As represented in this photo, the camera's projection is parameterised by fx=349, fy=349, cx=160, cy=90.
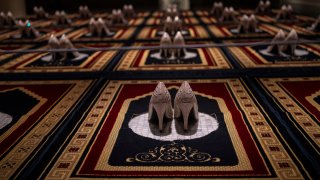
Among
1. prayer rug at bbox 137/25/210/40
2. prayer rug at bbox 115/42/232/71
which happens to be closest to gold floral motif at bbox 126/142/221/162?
prayer rug at bbox 115/42/232/71

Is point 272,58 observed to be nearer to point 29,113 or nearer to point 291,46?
point 291,46

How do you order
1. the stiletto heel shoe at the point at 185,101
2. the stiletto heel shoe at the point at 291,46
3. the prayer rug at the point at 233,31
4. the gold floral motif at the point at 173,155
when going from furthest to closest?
the prayer rug at the point at 233,31 → the stiletto heel shoe at the point at 291,46 → the stiletto heel shoe at the point at 185,101 → the gold floral motif at the point at 173,155

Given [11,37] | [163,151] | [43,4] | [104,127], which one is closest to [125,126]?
[104,127]

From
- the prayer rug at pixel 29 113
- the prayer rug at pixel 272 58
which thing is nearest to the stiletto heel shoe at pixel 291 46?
the prayer rug at pixel 272 58

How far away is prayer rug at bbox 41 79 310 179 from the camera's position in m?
1.53

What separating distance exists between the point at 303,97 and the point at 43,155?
1.79 metres

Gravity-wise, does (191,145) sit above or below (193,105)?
below

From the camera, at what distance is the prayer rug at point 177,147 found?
1.53 metres

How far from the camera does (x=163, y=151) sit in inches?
67.9

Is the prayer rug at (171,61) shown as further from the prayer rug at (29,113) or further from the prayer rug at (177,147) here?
the prayer rug at (177,147)

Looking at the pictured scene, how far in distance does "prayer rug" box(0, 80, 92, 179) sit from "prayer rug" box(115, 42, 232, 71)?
2.28 feet

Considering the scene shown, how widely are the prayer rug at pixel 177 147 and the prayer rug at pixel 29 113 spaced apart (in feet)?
0.57

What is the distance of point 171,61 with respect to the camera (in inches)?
147

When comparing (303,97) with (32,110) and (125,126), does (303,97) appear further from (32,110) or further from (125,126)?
(32,110)
